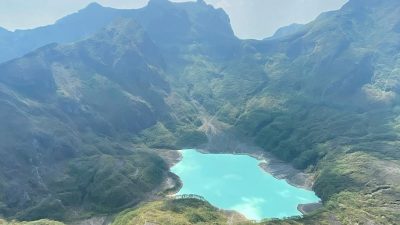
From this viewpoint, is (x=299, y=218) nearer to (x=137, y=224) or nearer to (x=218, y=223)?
(x=218, y=223)

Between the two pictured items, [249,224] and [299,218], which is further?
[299,218]

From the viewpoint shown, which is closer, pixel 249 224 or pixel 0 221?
pixel 249 224

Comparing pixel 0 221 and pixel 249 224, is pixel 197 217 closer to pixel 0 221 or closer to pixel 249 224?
pixel 249 224

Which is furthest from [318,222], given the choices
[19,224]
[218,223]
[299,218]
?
[19,224]

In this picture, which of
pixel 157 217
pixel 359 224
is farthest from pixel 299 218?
pixel 157 217

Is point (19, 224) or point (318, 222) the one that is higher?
point (318, 222)

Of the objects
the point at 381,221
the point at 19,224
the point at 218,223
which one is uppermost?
the point at 381,221

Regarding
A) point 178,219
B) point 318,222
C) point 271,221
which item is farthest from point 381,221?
point 178,219

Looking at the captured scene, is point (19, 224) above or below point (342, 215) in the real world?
below
